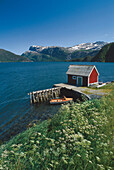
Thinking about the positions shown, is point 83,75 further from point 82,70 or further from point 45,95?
point 45,95

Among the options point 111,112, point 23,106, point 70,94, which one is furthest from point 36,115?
point 111,112

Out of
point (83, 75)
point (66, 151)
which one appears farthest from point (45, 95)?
point (66, 151)

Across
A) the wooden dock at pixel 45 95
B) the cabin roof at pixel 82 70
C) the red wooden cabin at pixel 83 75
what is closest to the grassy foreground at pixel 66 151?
the wooden dock at pixel 45 95

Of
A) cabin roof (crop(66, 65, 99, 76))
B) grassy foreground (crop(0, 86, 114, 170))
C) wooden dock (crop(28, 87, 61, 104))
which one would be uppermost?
cabin roof (crop(66, 65, 99, 76))

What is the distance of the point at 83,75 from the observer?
30.1 meters

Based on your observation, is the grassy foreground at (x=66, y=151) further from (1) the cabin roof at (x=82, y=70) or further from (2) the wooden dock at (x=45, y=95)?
(1) the cabin roof at (x=82, y=70)

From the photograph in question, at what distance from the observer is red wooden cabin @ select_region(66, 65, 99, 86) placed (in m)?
30.0

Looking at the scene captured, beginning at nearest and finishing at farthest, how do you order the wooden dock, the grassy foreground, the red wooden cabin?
the grassy foreground < the wooden dock < the red wooden cabin

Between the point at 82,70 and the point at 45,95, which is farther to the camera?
the point at 82,70

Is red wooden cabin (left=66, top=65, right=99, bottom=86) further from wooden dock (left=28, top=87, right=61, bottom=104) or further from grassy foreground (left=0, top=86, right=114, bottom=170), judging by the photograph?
grassy foreground (left=0, top=86, right=114, bottom=170)

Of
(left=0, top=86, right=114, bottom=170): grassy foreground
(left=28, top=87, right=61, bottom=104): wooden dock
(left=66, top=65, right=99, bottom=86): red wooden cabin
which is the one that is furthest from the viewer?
(left=66, top=65, right=99, bottom=86): red wooden cabin

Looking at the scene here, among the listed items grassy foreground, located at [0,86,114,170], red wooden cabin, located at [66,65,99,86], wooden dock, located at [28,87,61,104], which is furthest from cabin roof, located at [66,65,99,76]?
grassy foreground, located at [0,86,114,170]

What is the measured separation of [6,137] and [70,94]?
17.7 metres

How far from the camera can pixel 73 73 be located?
32906mm
